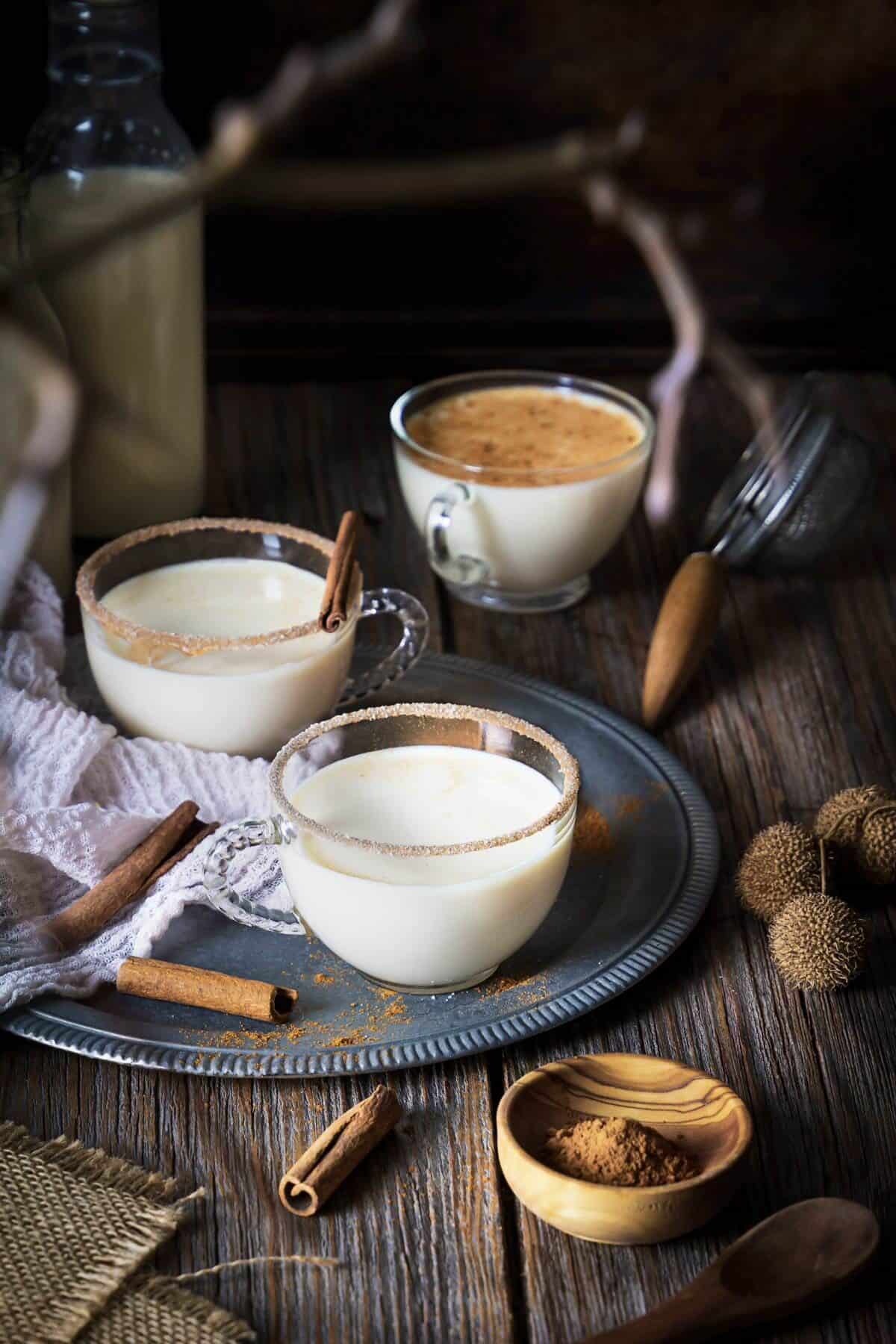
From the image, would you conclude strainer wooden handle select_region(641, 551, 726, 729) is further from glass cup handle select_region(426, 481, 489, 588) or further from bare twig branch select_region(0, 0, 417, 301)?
bare twig branch select_region(0, 0, 417, 301)

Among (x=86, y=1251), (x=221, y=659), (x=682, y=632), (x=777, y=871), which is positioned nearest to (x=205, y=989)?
(x=86, y=1251)

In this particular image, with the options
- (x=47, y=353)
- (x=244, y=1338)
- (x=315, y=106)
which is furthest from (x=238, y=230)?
(x=47, y=353)

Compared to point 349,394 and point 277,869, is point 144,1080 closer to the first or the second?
point 277,869

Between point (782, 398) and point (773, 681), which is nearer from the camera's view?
point (773, 681)

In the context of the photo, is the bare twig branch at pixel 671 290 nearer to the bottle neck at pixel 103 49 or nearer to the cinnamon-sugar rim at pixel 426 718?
the cinnamon-sugar rim at pixel 426 718

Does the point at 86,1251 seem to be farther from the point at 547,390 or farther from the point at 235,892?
the point at 547,390

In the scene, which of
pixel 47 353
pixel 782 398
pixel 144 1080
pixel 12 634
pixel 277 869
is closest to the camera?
pixel 47 353
